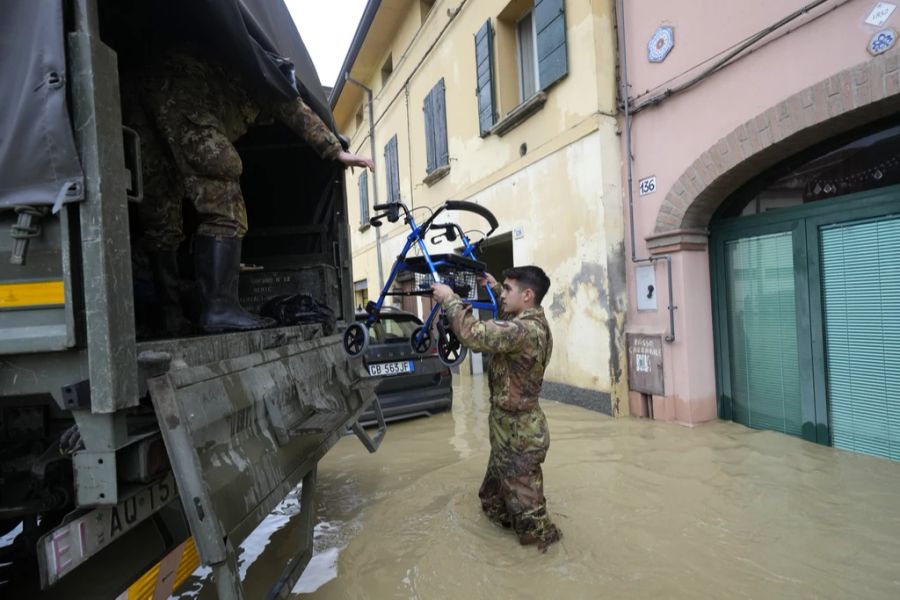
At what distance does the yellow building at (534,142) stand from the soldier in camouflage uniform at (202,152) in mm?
4063

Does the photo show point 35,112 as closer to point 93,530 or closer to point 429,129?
point 93,530

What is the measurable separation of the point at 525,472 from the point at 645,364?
315 centimetres

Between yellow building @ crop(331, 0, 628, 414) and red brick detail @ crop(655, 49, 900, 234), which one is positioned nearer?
red brick detail @ crop(655, 49, 900, 234)

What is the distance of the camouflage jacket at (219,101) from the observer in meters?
2.40

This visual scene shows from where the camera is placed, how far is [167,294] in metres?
2.95

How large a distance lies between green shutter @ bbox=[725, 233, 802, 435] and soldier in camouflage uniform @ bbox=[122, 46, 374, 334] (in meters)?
4.30

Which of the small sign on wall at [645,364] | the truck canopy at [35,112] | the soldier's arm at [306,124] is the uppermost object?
the soldier's arm at [306,124]

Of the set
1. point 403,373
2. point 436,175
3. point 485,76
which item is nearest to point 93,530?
point 403,373

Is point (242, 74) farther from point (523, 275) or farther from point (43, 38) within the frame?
point (523, 275)

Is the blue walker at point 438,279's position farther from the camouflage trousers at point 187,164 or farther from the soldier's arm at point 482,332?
the camouflage trousers at point 187,164

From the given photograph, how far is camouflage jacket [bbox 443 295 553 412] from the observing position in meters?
Answer: 2.77

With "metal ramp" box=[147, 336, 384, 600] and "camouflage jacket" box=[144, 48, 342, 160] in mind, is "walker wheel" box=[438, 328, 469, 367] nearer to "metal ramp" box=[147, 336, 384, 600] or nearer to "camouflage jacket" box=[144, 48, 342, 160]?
"metal ramp" box=[147, 336, 384, 600]

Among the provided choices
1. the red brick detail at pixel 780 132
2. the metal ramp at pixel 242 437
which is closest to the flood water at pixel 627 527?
the metal ramp at pixel 242 437

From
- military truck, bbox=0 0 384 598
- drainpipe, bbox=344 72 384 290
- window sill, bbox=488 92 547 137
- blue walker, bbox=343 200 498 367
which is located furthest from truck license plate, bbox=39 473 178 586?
drainpipe, bbox=344 72 384 290
